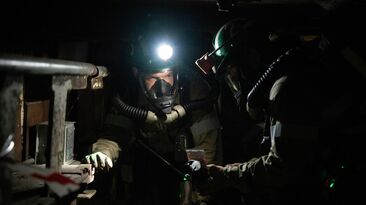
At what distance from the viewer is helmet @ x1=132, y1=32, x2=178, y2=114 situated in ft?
15.4

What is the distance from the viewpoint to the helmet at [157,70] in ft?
15.4

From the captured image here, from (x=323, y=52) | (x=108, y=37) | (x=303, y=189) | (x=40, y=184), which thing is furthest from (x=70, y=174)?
(x=108, y=37)

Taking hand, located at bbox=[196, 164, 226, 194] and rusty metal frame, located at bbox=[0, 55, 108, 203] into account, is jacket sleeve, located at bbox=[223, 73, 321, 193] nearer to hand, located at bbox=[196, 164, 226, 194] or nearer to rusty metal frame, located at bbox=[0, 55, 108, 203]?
hand, located at bbox=[196, 164, 226, 194]

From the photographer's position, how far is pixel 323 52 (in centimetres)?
289

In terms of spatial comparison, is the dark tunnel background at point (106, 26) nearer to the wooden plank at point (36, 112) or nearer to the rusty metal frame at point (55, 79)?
the wooden plank at point (36, 112)

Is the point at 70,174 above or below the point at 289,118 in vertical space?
below

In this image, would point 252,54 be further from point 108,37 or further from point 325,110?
point 108,37

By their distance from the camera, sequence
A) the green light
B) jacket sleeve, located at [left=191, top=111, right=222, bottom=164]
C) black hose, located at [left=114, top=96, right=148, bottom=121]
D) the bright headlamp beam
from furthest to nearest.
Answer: jacket sleeve, located at [left=191, top=111, right=222, bottom=164] → the bright headlamp beam → black hose, located at [left=114, top=96, right=148, bottom=121] → the green light

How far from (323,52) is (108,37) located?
11.0ft

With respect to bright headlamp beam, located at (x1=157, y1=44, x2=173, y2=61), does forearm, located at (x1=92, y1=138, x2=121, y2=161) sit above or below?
below

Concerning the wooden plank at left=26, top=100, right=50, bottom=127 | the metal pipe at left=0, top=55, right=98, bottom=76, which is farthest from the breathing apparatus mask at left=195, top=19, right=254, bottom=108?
the wooden plank at left=26, top=100, right=50, bottom=127

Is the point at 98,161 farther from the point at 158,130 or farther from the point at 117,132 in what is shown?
the point at 158,130

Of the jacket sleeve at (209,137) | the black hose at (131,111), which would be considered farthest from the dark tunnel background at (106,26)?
the jacket sleeve at (209,137)

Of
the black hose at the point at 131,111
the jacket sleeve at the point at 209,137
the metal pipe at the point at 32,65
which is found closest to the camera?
the metal pipe at the point at 32,65
